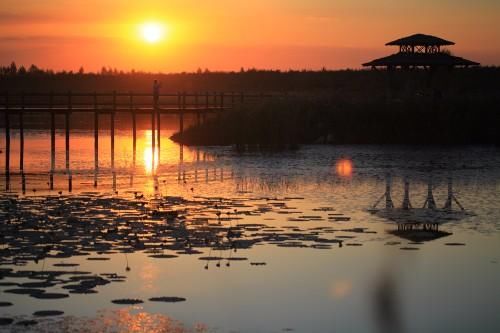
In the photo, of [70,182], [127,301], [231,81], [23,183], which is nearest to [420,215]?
[127,301]

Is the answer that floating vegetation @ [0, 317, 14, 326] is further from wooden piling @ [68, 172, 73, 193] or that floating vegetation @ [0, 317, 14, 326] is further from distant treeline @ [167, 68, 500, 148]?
distant treeline @ [167, 68, 500, 148]

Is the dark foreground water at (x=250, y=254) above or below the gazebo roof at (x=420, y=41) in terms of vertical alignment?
below

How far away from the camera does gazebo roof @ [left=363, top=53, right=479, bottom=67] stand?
6450 cm

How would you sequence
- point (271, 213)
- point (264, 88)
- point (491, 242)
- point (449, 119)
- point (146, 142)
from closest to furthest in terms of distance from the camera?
point (491, 242)
point (271, 213)
point (449, 119)
point (146, 142)
point (264, 88)

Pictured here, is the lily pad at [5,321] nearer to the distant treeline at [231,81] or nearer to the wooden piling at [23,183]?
the wooden piling at [23,183]

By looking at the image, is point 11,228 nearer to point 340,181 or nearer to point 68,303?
point 68,303

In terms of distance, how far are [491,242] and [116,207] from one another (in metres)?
9.79

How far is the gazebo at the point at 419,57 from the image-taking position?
6469 centimetres

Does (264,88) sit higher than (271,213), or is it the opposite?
(264,88)

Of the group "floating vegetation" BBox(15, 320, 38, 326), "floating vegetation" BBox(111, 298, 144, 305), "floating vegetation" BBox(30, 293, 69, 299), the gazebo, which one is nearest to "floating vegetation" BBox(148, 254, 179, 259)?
"floating vegetation" BBox(111, 298, 144, 305)

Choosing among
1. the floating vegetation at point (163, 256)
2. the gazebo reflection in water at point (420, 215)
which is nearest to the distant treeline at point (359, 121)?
the gazebo reflection in water at point (420, 215)

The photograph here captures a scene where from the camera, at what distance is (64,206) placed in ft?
86.9

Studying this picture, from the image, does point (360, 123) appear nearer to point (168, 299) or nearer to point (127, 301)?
point (168, 299)

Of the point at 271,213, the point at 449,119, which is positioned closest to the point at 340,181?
the point at 271,213
